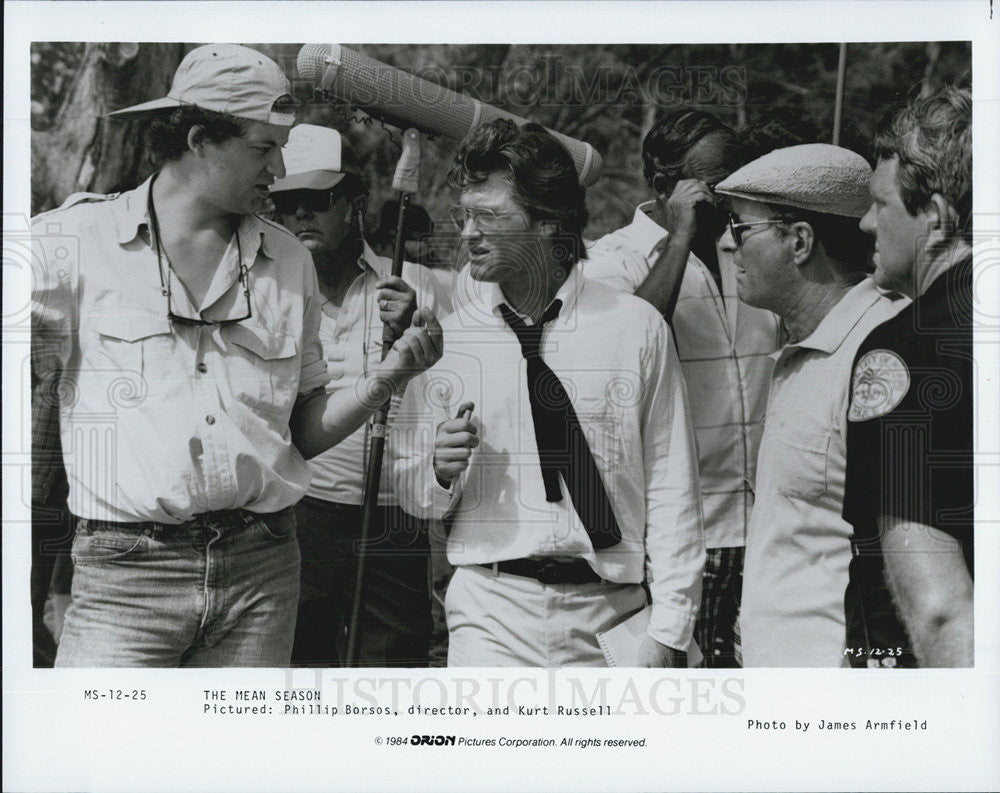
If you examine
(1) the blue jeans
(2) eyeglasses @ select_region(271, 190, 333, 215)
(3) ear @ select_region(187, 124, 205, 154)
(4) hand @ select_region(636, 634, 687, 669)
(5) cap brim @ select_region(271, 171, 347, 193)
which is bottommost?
(4) hand @ select_region(636, 634, 687, 669)

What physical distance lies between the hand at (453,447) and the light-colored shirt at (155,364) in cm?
49

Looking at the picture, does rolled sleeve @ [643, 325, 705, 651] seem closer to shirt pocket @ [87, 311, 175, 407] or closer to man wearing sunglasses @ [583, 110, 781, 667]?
man wearing sunglasses @ [583, 110, 781, 667]

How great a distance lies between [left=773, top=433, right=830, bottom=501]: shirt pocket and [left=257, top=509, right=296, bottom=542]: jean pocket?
184 cm

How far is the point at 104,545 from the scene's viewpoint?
4379 millimetres

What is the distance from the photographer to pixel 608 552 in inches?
176

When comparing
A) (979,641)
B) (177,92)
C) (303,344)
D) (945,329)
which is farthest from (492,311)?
(979,641)

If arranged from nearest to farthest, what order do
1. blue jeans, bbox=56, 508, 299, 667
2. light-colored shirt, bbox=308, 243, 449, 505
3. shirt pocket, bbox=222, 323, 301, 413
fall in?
blue jeans, bbox=56, 508, 299, 667 → shirt pocket, bbox=222, 323, 301, 413 → light-colored shirt, bbox=308, 243, 449, 505

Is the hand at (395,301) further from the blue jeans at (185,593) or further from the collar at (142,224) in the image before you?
the blue jeans at (185,593)

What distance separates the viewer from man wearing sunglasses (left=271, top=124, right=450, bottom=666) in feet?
14.8

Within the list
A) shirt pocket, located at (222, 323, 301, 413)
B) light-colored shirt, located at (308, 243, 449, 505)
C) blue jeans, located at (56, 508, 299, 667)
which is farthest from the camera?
light-colored shirt, located at (308, 243, 449, 505)

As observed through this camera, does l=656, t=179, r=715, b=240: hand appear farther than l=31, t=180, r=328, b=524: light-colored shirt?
Yes

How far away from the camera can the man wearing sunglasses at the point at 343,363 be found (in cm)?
450

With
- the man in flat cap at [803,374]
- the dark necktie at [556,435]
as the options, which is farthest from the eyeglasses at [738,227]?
the dark necktie at [556,435]

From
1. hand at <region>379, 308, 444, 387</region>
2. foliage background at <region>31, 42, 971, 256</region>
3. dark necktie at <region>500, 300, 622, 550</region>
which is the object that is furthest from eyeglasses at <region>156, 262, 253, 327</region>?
dark necktie at <region>500, 300, 622, 550</region>
